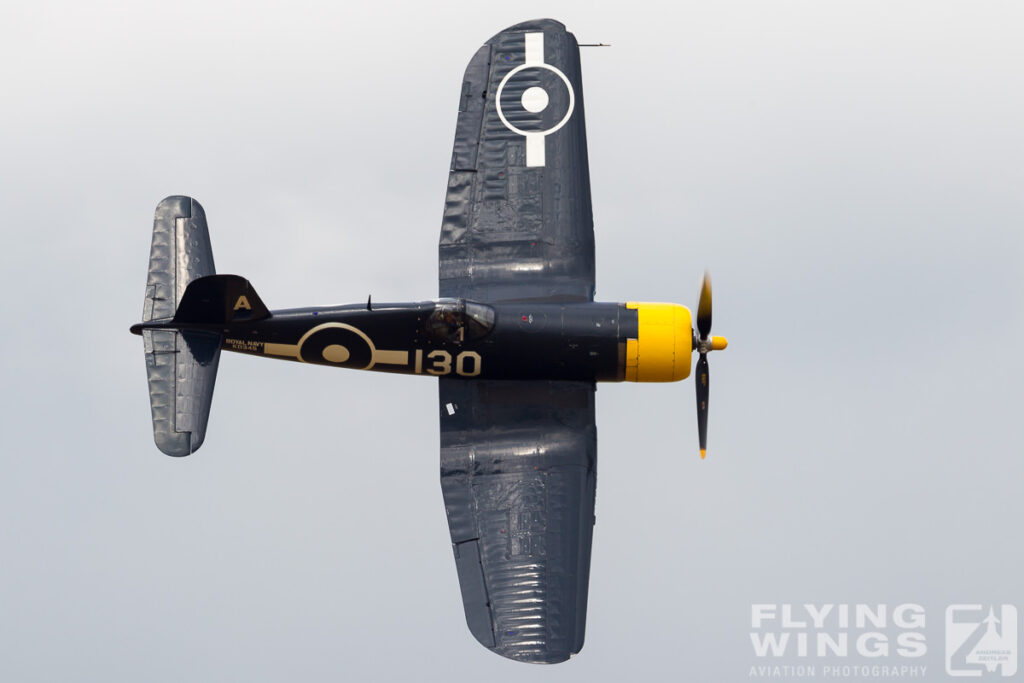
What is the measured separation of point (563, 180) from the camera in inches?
1162

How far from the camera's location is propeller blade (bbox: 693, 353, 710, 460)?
28391mm

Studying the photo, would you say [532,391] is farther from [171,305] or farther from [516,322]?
[171,305]

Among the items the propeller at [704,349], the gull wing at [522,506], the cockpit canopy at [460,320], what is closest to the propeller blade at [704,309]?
the propeller at [704,349]

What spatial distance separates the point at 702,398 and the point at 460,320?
361 centimetres

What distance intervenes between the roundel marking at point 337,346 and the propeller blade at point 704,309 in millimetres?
4630

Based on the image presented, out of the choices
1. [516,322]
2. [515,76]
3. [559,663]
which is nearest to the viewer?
[559,663]

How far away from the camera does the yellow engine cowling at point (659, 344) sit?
93.0 ft

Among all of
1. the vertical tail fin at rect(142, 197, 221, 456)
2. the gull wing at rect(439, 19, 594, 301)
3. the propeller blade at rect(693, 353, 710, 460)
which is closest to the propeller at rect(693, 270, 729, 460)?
the propeller blade at rect(693, 353, 710, 460)

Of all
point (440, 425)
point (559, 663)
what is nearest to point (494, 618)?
point (559, 663)

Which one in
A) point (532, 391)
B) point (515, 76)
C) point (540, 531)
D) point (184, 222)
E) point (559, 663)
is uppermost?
point (515, 76)

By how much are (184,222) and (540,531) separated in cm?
692

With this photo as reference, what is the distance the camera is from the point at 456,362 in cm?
2828

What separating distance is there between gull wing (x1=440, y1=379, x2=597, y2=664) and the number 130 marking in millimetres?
213

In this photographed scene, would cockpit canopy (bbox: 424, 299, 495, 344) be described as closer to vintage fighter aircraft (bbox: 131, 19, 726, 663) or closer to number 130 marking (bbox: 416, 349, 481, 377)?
vintage fighter aircraft (bbox: 131, 19, 726, 663)
